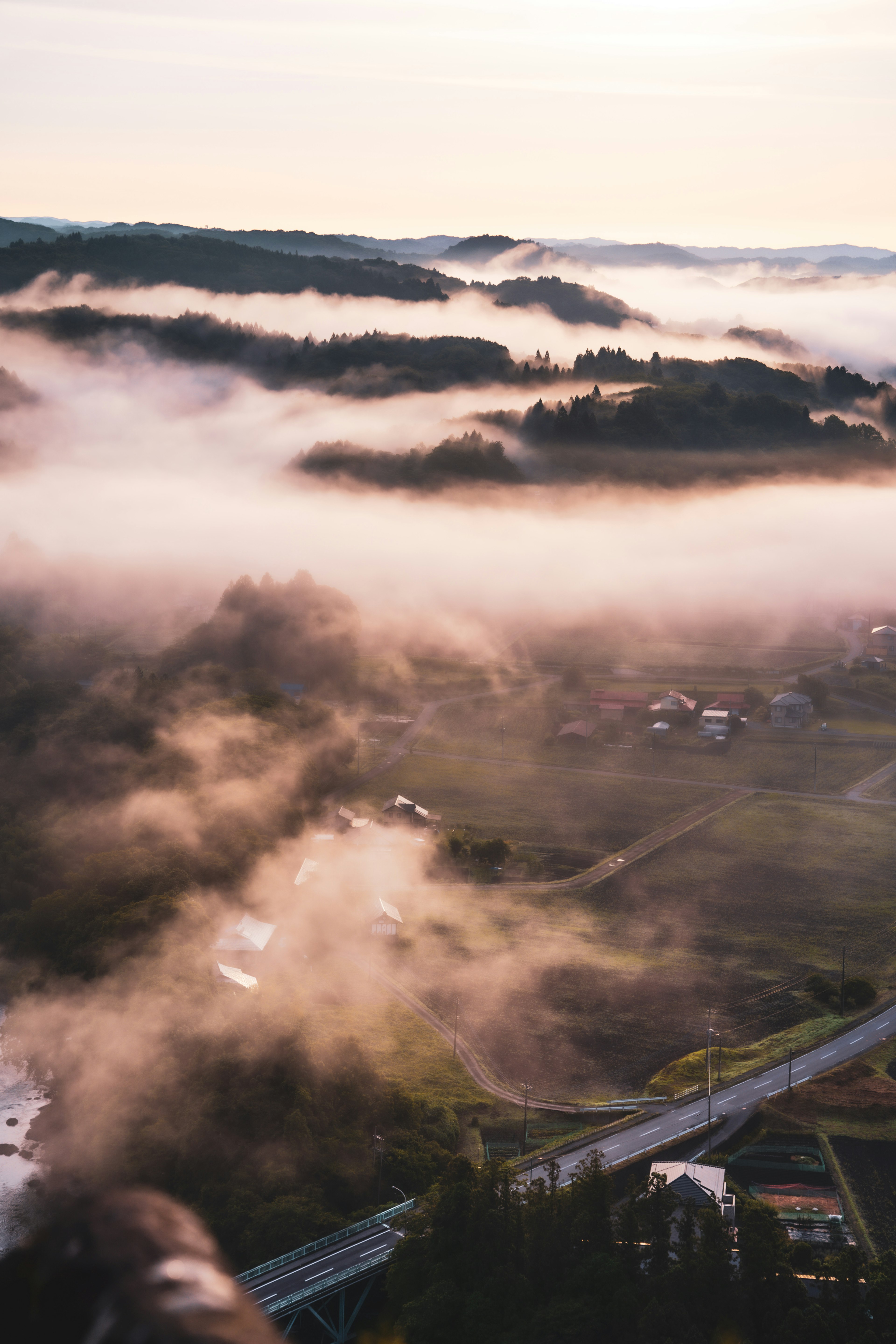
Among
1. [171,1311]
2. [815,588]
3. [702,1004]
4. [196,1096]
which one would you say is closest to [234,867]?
[196,1096]

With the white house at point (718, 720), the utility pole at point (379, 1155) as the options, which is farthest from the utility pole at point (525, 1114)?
the white house at point (718, 720)

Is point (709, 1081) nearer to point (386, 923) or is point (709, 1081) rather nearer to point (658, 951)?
point (658, 951)

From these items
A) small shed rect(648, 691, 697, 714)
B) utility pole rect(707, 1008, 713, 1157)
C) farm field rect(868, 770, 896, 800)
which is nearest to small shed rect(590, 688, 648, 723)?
small shed rect(648, 691, 697, 714)

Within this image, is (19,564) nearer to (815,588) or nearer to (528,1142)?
(815,588)

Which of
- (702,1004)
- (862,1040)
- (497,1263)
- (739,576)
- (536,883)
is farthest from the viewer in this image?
(739,576)

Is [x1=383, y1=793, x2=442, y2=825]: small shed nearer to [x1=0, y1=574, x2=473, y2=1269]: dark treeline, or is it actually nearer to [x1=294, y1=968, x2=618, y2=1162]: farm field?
[x1=0, y1=574, x2=473, y2=1269]: dark treeline
